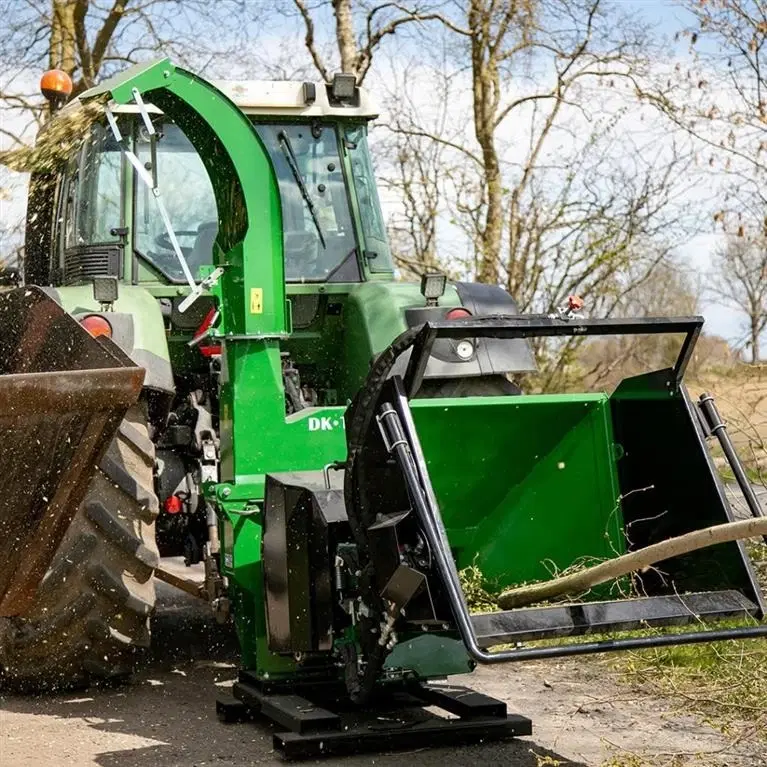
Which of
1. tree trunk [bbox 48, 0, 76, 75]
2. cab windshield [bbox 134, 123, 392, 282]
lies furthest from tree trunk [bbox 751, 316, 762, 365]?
tree trunk [bbox 48, 0, 76, 75]

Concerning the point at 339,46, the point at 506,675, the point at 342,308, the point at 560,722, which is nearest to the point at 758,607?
the point at 560,722

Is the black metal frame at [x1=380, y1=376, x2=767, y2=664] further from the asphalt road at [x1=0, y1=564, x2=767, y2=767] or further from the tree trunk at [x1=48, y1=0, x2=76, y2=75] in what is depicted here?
the tree trunk at [x1=48, y1=0, x2=76, y2=75]

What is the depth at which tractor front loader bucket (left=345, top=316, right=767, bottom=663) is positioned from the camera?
3.52 metres

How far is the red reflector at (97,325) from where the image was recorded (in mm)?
4828

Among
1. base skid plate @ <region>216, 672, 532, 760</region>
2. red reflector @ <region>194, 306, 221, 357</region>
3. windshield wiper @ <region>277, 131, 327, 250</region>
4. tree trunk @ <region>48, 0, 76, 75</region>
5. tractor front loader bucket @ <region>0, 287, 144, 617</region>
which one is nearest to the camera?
tractor front loader bucket @ <region>0, 287, 144, 617</region>

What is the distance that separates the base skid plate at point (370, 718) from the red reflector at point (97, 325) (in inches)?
51.7

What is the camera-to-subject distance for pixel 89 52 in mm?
13539

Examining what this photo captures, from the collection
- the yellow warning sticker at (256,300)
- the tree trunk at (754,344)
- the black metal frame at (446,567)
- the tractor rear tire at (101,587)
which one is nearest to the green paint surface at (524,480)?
the black metal frame at (446,567)

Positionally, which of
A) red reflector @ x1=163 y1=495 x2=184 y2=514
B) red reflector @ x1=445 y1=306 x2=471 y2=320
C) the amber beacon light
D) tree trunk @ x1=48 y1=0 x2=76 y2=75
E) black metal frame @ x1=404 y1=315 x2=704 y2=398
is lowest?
red reflector @ x1=163 y1=495 x2=184 y2=514

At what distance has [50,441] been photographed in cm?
330

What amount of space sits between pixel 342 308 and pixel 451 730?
7.16 ft

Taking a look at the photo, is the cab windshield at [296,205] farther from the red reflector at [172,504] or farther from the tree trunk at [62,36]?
the tree trunk at [62,36]

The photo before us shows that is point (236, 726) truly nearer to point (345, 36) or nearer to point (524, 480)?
point (524, 480)

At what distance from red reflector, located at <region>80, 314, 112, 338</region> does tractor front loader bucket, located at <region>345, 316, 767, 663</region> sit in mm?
1265
